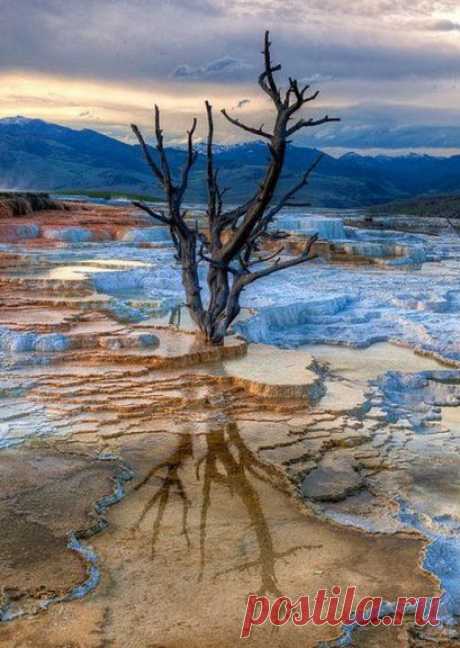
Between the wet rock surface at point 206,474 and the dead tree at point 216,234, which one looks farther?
the dead tree at point 216,234

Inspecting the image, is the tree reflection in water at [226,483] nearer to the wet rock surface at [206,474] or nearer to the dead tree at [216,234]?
the wet rock surface at [206,474]

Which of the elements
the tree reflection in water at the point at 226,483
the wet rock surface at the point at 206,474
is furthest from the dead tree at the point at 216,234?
the tree reflection in water at the point at 226,483

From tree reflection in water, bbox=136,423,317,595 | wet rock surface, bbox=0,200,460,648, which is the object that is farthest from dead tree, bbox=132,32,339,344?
tree reflection in water, bbox=136,423,317,595

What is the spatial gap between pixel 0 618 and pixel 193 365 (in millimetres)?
4157

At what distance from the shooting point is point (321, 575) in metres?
3.71

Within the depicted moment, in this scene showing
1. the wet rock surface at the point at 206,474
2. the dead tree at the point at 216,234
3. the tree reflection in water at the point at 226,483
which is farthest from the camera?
the dead tree at the point at 216,234

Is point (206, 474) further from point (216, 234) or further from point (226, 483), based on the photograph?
point (216, 234)

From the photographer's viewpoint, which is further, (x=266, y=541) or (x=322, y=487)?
(x=322, y=487)

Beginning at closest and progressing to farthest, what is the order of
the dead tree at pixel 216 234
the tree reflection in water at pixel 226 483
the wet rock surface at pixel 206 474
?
1. the wet rock surface at pixel 206 474
2. the tree reflection in water at pixel 226 483
3. the dead tree at pixel 216 234

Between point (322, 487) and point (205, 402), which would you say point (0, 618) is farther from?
point (205, 402)

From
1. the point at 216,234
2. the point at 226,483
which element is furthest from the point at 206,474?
the point at 216,234

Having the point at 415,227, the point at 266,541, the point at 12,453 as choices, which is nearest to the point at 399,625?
the point at 266,541

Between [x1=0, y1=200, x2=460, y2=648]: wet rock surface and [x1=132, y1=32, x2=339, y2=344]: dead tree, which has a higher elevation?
[x1=132, y1=32, x2=339, y2=344]: dead tree

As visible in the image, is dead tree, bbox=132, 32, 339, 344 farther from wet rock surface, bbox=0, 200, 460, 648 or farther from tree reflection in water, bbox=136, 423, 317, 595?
tree reflection in water, bbox=136, 423, 317, 595
